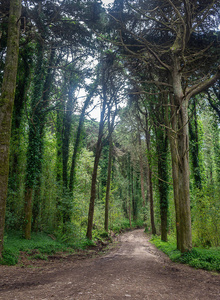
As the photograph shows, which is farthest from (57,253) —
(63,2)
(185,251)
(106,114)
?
(63,2)

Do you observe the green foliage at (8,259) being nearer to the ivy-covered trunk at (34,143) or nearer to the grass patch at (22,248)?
the grass patch at (22,248)

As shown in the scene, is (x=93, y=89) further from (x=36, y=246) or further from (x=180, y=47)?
(x=36, y=246)

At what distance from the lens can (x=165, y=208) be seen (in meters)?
13.8

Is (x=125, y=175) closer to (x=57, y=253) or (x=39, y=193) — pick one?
(x=39, y=193)

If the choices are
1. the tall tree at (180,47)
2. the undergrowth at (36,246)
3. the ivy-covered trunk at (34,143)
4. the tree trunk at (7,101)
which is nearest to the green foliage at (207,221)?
the tall tree at (180,47)

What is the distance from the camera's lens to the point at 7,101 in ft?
20.2

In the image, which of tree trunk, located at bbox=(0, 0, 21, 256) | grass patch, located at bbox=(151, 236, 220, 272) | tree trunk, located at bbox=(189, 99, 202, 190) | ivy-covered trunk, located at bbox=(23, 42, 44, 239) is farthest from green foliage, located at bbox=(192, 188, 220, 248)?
tree trunk, located at bbox=(0, 0, 21, 256)

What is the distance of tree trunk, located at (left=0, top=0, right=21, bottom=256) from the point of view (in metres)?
5.86

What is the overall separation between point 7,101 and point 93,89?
8.92 m

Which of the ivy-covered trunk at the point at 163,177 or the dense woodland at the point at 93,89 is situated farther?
the ivy-covered trunk at the point at 163,177

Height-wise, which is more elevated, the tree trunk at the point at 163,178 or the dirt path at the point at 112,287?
the tree trunk at the point at 163,178

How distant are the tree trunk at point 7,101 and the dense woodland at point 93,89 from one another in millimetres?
30

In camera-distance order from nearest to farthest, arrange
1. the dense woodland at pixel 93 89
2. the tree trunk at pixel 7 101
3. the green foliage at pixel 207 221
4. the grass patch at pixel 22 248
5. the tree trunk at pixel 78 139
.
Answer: the tree trunk at pixel 7 101
the grass patch at pixel 22 248
the dense woodland at pixel 93 89
the green foliage at pixel 207 221
the tree trunk at pixel 78 139

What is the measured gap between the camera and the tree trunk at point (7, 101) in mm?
5859
